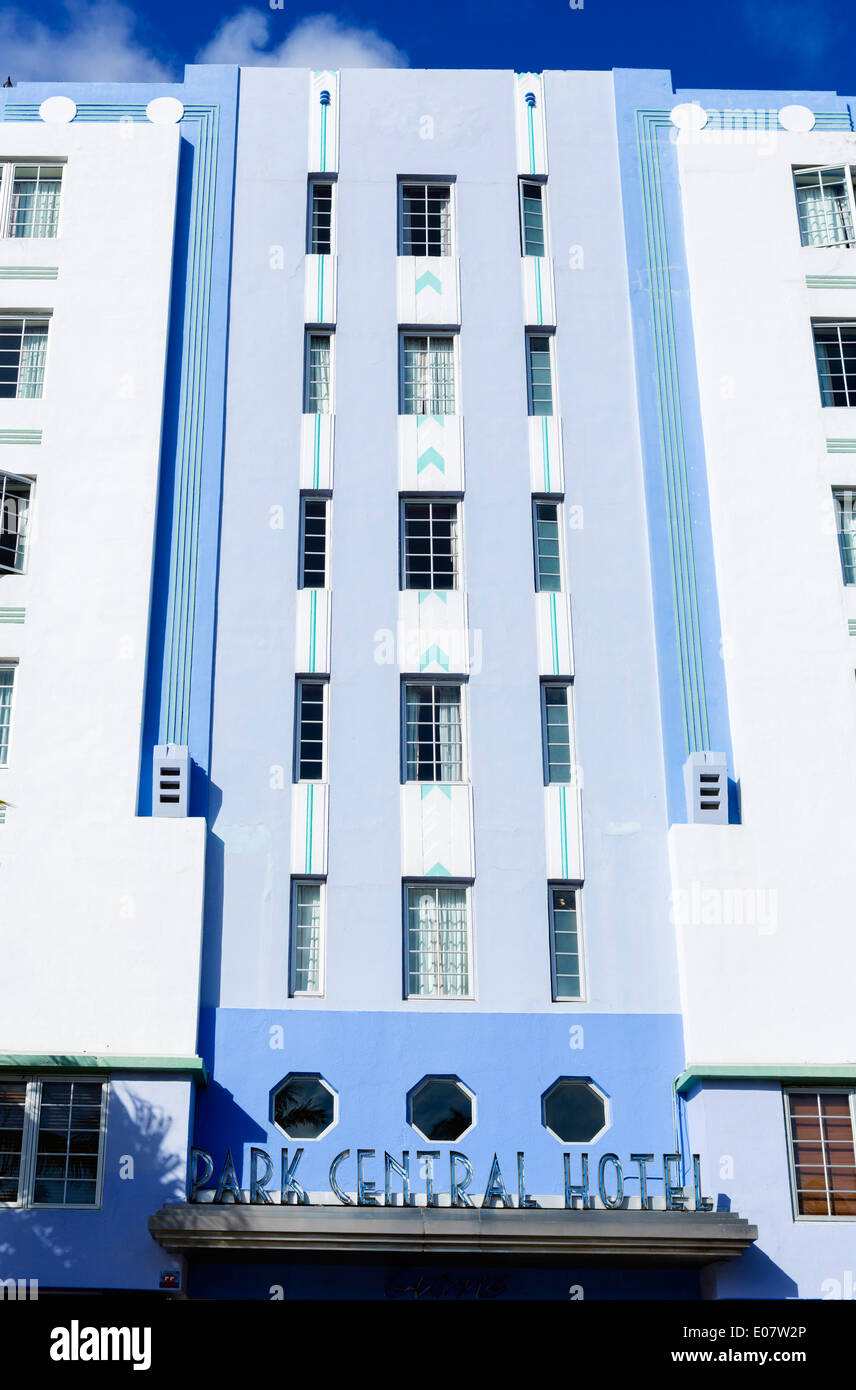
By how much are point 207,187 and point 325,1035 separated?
694 inches

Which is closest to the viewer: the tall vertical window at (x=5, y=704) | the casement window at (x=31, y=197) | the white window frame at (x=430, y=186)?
the tall vertical window at (x=5, y=704)

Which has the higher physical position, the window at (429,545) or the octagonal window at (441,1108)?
the window at (429,545)

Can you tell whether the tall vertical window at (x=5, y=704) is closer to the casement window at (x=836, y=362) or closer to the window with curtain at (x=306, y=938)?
the window with curtain at (x=306, y=938)

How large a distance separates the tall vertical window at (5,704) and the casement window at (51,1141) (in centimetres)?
599

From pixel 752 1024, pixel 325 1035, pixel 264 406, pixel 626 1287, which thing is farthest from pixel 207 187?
pixel 626 1287

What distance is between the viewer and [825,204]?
3384 cm

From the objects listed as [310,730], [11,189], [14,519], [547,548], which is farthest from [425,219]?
[310,730]

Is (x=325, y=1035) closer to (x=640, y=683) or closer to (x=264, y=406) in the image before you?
(x=640, y=683)

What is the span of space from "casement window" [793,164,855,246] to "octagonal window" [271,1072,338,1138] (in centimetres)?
1941

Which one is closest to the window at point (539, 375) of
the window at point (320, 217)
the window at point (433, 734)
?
the window at point (320, 217)

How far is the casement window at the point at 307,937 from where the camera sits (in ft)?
91.1

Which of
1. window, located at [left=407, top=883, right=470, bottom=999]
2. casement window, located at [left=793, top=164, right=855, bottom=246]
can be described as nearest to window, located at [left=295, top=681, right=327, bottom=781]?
window, located at [left=407, top=883, right=470, bottom=999]

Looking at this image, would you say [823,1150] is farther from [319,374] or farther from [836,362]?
[319,374]

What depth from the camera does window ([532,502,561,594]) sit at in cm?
3092
